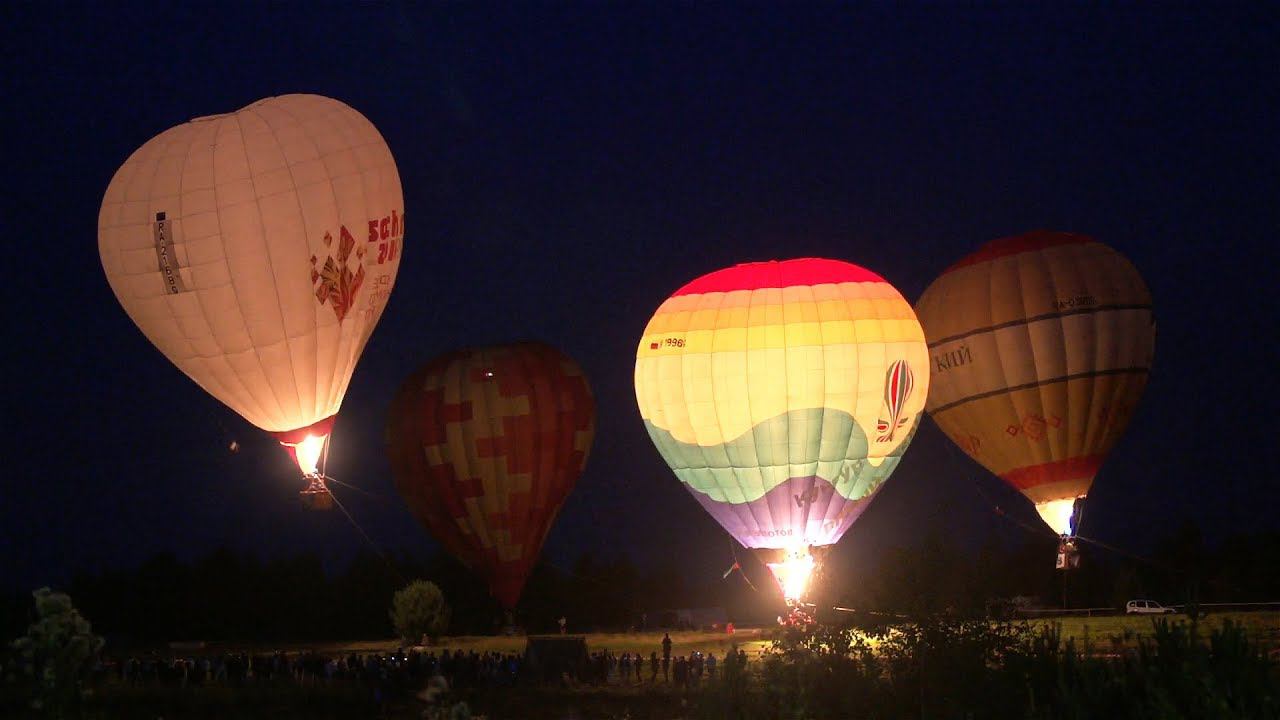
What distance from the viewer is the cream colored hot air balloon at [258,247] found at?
23.5m

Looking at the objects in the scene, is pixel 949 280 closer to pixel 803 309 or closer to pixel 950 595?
pixel 803 309

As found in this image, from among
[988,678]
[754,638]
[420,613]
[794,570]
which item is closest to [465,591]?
[420,613]

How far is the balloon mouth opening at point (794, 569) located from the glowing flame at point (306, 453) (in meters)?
8.35

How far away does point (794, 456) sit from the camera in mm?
27672

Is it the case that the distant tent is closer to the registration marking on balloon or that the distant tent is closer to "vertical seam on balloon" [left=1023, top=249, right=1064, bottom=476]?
the registration marking on balloon

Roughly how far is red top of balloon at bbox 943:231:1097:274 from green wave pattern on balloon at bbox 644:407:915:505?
4.10 m

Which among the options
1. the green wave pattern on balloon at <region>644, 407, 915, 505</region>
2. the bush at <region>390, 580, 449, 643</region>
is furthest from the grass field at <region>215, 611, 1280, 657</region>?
the green wave pattern on balloon at <region>644, 407, 915, 505</region>

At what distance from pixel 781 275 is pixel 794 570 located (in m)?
5.24

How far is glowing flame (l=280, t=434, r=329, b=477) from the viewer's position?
2502 cm

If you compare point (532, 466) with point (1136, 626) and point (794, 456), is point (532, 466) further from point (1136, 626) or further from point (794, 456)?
point (1136, 626)

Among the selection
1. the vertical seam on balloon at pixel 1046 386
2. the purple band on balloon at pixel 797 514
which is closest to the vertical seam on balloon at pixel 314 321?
the purple band on balloon at pixel 797 514

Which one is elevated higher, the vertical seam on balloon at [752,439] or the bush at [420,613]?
the vertical seam on balloon at [752,439]

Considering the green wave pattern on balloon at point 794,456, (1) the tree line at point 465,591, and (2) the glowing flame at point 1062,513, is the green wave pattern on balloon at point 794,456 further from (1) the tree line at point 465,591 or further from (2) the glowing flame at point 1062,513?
(1) the tree line at point 465,591

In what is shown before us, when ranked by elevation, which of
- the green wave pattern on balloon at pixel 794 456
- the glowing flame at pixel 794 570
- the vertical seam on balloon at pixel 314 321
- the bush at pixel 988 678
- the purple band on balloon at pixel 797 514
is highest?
the vertical seam on balloon at pixel 314 321
